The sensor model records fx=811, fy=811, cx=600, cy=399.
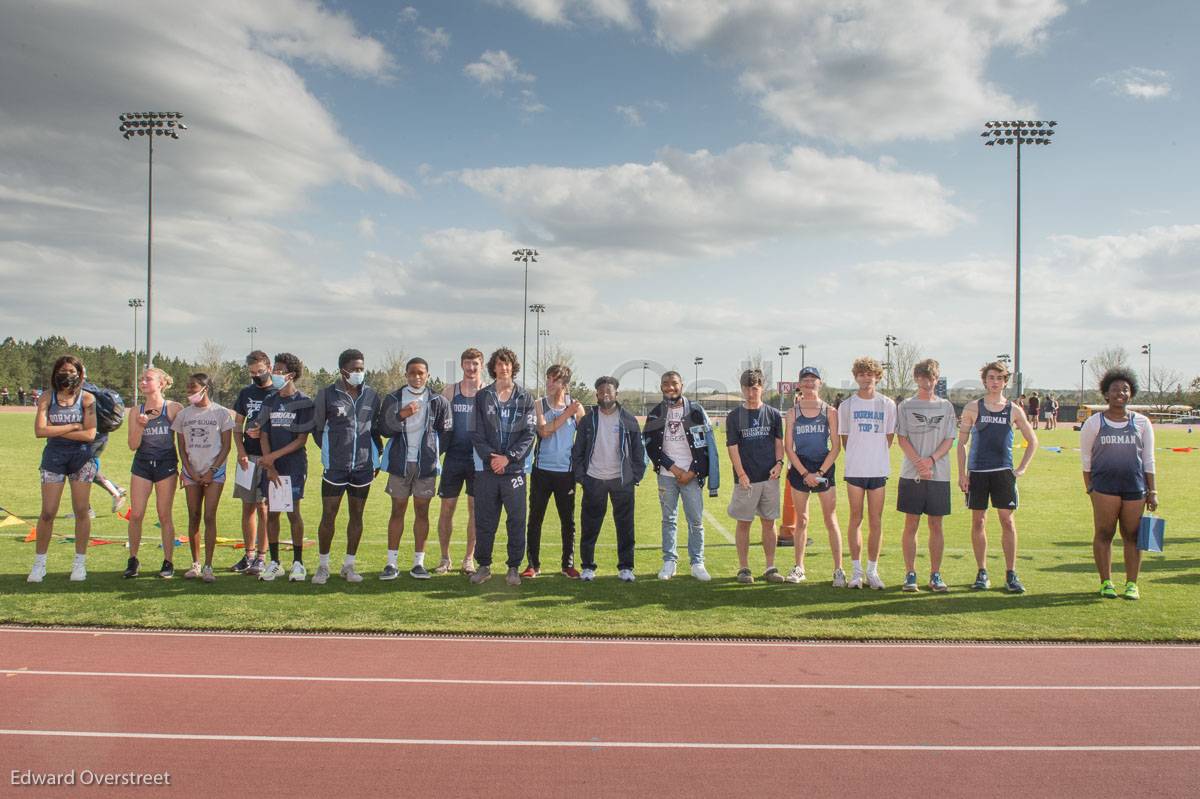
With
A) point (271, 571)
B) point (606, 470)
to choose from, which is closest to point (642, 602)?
point (606, 470)

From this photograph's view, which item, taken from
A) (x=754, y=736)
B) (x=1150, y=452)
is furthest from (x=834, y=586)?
(x=754, y=736)

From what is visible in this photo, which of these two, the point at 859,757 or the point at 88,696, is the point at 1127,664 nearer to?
the point at 859,757

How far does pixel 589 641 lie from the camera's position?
6.06 meters

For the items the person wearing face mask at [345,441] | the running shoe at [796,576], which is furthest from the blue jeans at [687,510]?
the person wearing face mask at [345,441]

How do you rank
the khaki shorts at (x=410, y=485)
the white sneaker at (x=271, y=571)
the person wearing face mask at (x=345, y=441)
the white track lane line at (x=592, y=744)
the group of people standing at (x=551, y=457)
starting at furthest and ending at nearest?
the khaki shorts at (x=410, y=485)
the white sneaker at (x=271, y=571)
the person wearing face mask at (x=345, y=441)
the group of people standing at (x=551, y=457)
the white track lane line at (x=592, y=744)

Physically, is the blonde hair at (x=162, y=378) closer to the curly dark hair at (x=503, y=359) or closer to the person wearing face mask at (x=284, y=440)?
the person wearing face mask at (x=284, y=440)

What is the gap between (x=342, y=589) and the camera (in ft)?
24.4

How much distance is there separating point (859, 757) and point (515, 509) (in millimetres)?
4302

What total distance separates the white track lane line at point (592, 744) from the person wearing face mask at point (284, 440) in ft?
11.1

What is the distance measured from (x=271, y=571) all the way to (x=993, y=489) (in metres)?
6.83

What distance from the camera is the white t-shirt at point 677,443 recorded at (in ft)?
26.6

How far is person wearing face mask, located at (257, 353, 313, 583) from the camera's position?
7613 millimetres

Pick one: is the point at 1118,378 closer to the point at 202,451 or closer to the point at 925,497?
the point at 925,497

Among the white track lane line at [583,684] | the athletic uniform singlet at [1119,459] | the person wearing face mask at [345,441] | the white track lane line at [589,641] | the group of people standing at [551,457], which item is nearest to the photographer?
the white track lane line at [583,684]
